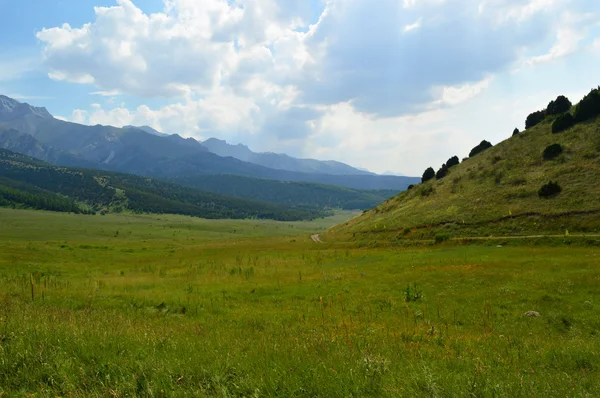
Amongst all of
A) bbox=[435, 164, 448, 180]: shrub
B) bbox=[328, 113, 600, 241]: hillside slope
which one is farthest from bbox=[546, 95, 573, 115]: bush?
bbox=[435, 164, 448, 180]: shrub

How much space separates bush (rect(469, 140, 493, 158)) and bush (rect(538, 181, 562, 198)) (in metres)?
42.0

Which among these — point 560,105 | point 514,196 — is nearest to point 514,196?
point 514,196

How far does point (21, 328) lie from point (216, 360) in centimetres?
574

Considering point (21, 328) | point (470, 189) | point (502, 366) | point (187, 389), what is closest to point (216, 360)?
point (187, 389)

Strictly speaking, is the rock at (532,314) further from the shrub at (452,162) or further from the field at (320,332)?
the shrub at (452,162)

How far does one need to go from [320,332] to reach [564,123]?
76.5m

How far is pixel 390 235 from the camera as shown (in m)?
58.6

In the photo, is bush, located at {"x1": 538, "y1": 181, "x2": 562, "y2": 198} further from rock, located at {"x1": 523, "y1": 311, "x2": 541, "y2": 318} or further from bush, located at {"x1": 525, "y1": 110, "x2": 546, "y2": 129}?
rock, located at {"x1": 523, "y1": 311, "x2": 541, "y2": 318}

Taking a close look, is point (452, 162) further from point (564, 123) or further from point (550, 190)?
point (550, 190)

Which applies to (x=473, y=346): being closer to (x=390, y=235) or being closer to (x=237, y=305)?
(x=237, y=305)

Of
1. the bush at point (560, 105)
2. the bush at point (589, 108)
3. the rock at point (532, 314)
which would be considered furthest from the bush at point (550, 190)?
the rock at point (532, 314)

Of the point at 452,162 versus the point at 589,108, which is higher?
the point at 589,108

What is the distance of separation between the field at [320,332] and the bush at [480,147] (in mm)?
62377

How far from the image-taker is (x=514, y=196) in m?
53.0
